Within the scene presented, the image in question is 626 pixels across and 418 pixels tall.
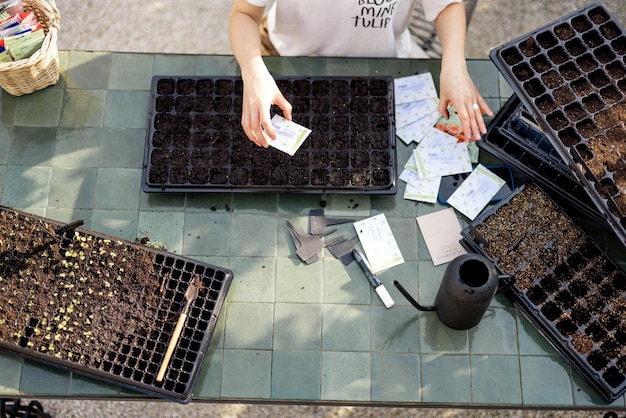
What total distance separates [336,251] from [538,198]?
0.67 meters

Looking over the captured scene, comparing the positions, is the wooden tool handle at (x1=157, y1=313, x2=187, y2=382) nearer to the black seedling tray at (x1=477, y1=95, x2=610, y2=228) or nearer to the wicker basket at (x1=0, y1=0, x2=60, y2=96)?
the wicker basket at (x1=0, y1=0, x2=60, y2=96)

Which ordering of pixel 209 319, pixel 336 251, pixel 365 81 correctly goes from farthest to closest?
pixel 365 81, pixel 336 251, pixel 209 319

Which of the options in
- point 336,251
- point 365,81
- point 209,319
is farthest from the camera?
point 365,81

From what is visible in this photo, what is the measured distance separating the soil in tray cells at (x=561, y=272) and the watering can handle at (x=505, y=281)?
36 mm

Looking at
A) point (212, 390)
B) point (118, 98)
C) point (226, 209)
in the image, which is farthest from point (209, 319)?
point (118, 98)

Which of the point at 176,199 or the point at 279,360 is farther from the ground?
the point at 176,199

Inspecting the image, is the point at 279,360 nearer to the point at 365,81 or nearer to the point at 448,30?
the point at 365,81

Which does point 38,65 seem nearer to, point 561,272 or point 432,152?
point 432,152

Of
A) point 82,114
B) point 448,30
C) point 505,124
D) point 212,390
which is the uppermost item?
point 448,30

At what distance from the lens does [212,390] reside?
6.22 feet

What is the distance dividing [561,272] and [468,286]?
421 mm

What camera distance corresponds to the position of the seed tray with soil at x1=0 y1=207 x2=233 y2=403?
185cm

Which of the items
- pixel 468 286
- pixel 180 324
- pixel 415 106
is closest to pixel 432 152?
pixel 415 106

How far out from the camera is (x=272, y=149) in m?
2.11
